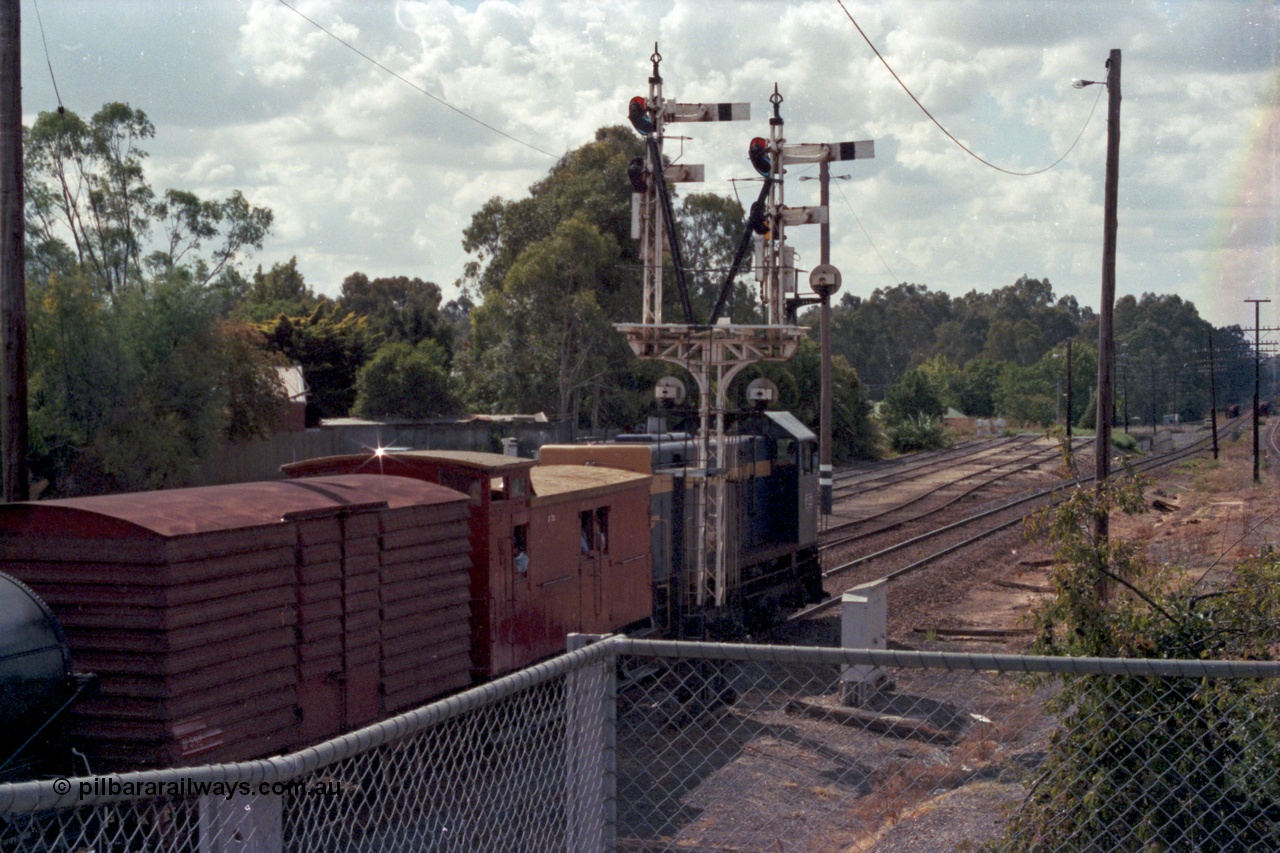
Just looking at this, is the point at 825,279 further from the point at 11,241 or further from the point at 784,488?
the point at 11,241

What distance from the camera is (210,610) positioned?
8227 millimetres

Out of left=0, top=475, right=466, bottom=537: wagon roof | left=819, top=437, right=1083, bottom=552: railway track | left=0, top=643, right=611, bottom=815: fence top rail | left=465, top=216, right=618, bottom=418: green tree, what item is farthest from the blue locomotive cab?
left=465, top=216, right=618, bottom=418: green tree

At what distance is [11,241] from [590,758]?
1078cm

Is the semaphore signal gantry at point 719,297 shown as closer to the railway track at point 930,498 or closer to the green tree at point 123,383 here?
the railway track at point 930,498

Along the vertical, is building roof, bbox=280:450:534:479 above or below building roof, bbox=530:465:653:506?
above

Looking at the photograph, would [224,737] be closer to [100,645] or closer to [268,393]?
[100,645]

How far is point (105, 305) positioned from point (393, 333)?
34963mm

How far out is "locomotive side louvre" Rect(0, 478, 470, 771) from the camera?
7965mm

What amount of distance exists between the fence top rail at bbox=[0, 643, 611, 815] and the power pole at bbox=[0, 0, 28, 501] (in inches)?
409

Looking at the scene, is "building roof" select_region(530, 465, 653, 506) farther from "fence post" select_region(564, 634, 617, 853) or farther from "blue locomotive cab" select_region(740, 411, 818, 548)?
"fence post" select_region(564, 634, 617, 853)

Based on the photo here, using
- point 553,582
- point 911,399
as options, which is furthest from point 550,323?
point 553,582

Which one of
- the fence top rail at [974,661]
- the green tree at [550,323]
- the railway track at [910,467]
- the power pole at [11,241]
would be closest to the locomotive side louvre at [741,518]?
the power pole at [11,241]

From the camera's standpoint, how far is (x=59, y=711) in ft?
24.4

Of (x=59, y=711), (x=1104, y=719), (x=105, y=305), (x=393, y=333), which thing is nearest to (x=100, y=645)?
(x=59, y=711)
